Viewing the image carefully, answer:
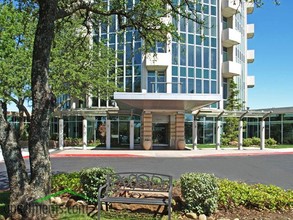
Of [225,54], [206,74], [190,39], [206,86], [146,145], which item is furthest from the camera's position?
[225,54]

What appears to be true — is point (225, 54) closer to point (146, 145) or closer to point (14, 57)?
point (146, 145)

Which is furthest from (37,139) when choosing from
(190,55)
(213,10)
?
(213,10)

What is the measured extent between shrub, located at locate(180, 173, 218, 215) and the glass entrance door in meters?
22.7

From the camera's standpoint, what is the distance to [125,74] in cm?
3338

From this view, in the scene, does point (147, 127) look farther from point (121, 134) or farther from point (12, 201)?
point (12, 201)

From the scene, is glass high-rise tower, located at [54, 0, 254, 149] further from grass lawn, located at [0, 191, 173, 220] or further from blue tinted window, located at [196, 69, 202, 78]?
grass lawn, located at [0, 191, 173, 220]

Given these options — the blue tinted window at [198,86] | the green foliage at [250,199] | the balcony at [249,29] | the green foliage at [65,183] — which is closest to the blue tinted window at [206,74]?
the blue tinted window at [198,86]

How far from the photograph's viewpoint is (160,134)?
98.6ft

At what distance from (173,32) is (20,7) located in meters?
5.06

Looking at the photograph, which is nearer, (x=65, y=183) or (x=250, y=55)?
(x=65, y=183)

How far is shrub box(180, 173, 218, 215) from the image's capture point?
260 inches

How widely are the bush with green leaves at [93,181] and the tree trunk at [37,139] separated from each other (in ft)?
3.68

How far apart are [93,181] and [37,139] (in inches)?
68.3

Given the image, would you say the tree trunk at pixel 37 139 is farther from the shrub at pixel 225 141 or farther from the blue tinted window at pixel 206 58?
the blue tinted window at pixel 206 58
